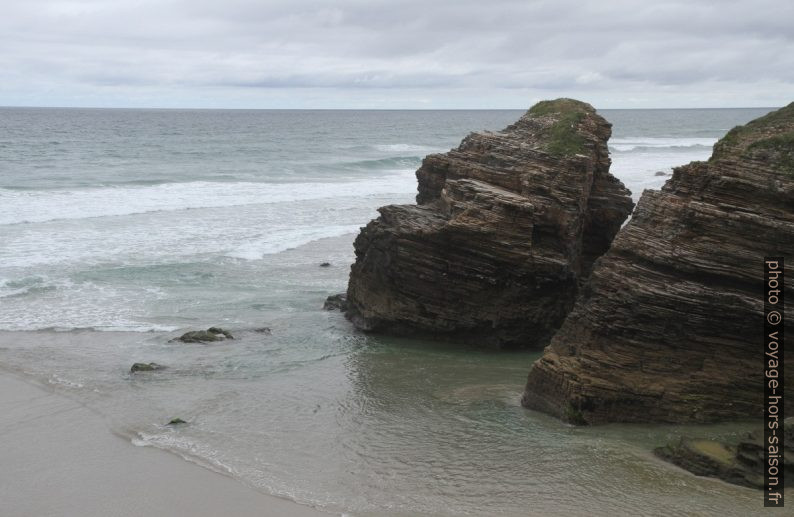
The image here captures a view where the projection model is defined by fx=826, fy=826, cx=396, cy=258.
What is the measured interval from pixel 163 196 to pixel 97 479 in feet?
110

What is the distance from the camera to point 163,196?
4359 cm

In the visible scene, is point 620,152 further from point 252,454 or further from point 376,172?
point 252,454

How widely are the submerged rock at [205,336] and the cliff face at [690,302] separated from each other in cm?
803

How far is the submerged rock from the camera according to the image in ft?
60.1

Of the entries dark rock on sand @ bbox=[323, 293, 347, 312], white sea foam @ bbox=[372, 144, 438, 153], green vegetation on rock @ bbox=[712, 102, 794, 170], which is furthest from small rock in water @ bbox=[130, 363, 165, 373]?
white sea foam @ bbox=[372, 144, 438, 153]

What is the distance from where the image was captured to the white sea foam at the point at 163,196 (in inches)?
1460

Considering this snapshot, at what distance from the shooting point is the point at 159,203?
40.9 metres

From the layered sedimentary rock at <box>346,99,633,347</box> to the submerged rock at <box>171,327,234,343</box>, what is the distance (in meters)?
3.06

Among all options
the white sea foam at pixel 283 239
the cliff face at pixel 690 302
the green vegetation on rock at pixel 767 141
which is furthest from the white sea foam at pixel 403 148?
the cliff face at pixel 690 302

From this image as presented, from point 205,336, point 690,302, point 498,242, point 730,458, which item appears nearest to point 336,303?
point 205,336

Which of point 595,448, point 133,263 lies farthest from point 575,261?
point 133,263

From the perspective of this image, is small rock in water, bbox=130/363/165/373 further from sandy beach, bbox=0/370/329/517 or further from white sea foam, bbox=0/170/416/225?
white sea foam, bbox=0/170/416/225

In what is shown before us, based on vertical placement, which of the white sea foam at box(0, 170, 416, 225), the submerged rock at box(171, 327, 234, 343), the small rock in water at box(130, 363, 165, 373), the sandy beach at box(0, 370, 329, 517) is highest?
the white sea foam at box(0, 170, 416, 225)

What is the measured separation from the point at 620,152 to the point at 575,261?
63931 mm
